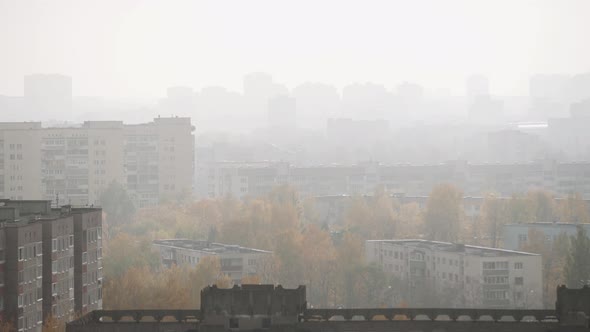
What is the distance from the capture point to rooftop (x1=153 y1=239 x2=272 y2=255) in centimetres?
5556

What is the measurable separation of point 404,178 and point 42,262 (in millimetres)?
77856

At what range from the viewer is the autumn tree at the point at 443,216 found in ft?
228

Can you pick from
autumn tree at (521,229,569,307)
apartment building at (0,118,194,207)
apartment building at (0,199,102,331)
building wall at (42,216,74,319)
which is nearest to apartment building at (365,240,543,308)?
autumn tree at (521,229,569,307)

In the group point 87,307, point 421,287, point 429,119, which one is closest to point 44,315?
point 87,307

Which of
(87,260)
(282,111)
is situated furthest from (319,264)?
(282,111)

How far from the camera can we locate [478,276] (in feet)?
168

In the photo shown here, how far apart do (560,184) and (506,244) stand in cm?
4692

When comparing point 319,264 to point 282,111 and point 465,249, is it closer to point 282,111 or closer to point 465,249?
point 465,249

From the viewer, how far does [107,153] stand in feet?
291

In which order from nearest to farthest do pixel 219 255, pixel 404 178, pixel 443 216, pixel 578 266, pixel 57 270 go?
pixel 57 270 → pixel 578 266 → pixel 219 255 → pixel 443 216 → pixel 404 178

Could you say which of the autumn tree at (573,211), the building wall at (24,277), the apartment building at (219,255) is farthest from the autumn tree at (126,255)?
the autumn tree at (573,211)

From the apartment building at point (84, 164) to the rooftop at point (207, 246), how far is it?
20.4 metres

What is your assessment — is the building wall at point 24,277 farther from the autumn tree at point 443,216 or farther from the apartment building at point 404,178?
the apartment building at point 404,178

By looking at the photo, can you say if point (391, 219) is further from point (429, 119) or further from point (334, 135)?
point (429, 119)
